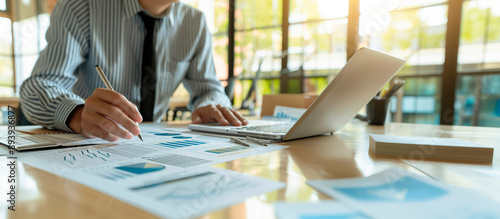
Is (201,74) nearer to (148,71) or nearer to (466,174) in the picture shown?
(148,71)

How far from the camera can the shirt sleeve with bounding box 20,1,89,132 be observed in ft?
2.66

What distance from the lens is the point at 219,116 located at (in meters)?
0.89

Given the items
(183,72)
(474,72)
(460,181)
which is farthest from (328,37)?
(460,181)

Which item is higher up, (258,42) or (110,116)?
(258,42)

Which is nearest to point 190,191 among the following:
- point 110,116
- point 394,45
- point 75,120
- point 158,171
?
point 158,171

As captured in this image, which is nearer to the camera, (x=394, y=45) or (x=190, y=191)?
(x=190, y=191)

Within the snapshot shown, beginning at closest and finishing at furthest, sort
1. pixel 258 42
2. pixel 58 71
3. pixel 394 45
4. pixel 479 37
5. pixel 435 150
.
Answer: pixel 435 150, pixel 58 71, pixel 479 37, pixel 394 45, pixel 258 42

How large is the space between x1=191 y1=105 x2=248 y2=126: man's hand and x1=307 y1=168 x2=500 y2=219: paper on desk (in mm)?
558

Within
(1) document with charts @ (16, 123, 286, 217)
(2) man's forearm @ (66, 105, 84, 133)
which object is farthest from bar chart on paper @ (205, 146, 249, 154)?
(2) man's forearm @ (66, 105, 84, 133)

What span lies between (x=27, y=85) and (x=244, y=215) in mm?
990

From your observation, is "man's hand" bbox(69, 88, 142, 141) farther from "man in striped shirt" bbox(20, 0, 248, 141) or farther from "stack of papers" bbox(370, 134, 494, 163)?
"stack of papers" bbox(370, 134, 494, 163)

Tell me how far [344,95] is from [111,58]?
105 centimetres

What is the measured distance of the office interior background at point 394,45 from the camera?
3.21m

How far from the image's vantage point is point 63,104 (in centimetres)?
77
